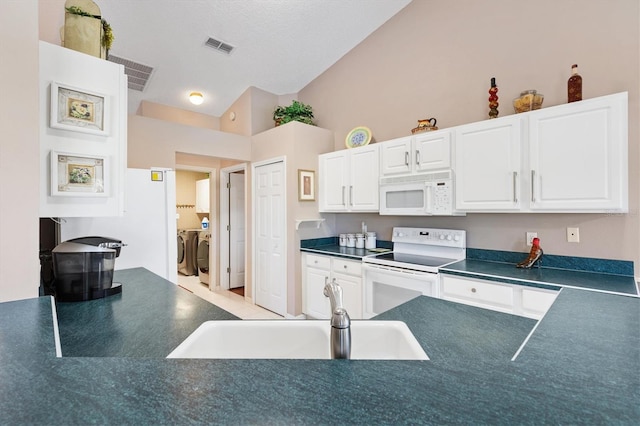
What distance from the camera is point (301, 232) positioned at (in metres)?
3.73

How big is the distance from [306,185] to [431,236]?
5.16ft

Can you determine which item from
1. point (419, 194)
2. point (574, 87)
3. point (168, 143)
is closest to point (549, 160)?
point (574, 87)

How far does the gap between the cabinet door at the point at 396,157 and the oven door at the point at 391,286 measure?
953mm

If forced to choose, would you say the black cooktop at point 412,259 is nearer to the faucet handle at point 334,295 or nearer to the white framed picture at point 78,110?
the faucet handle at point 334,295

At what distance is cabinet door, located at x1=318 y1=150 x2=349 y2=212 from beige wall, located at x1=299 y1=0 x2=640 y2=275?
0.40 m

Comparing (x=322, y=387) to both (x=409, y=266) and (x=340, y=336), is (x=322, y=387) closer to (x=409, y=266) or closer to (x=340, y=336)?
(x=340, y=336)

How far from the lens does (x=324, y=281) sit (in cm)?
341

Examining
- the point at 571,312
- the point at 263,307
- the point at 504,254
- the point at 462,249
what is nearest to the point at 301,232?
the point at 263,307

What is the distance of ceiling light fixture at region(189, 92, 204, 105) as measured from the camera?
167 inches

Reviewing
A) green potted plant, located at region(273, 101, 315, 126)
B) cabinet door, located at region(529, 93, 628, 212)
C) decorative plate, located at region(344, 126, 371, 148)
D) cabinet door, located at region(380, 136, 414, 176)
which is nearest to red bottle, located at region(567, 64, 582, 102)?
cabinet door, located at region(529, 93, 628, 212)

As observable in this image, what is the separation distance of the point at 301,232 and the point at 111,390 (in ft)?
10.8

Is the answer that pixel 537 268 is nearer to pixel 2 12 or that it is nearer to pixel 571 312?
pixel 571 312

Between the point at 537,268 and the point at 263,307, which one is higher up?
the point at 537,268

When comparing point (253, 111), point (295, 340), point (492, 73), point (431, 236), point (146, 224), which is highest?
point (253, 111)
